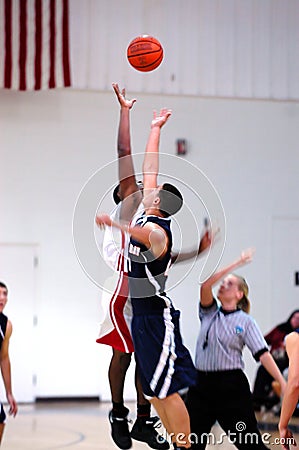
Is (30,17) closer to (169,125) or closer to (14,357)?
(169,125)

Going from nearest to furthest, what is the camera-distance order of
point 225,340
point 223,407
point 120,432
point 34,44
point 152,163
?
point 152,163, point 120,432, point 223,407, point 225,340, point 34,44

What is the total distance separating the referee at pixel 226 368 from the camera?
5566mm

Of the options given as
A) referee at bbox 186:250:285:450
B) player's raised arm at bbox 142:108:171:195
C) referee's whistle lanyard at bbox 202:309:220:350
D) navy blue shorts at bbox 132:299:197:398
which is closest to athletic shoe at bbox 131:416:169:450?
referee at bbox 186:250:285:450

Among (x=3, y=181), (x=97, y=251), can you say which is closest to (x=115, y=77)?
(x=3, y=181)

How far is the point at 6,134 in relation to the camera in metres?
13.0

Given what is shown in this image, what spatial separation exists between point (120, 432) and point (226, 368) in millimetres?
916

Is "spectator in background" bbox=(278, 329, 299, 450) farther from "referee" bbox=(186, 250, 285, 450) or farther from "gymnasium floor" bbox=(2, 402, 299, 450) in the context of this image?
"gymnasium floor" bbox=(2, 402, 299, 450)

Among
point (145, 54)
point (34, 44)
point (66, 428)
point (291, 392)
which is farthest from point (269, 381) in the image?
point (291, 392)

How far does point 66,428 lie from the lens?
10445mm

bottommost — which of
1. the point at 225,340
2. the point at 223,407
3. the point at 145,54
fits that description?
the point at 223,407

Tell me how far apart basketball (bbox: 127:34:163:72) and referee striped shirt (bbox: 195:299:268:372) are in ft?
6.19

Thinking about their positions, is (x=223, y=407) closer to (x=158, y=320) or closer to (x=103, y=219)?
(x=158, y=320)

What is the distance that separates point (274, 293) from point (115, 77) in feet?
14.8

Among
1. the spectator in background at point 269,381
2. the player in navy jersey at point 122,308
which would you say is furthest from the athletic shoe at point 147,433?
the spectator in background at point 269,381
